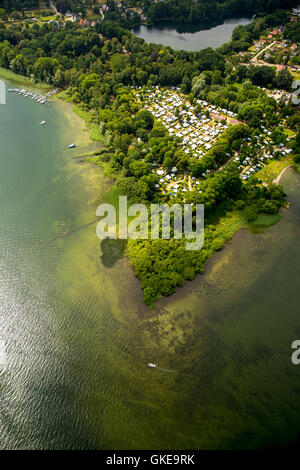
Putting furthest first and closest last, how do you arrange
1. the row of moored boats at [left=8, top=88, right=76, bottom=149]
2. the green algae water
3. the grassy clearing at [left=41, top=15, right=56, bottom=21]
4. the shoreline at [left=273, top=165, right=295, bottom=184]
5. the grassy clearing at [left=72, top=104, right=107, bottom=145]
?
1. the grassy clearing at [left=41, top=15, right=56, bottom=21]
2. the row of moored boats at [left=8, top=88, right=76, bottom=149]
3. the grassy clearing at [left=72, top=104, right=107, bottom=145]
4. the shoreline at [left=273, top=165, right=295, bottom=184]
5. the green algae water

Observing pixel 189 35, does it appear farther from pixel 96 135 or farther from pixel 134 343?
pixel 134 343

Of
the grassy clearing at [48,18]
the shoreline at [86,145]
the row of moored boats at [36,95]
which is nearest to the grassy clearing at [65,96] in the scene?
the shoreline at [86,145]

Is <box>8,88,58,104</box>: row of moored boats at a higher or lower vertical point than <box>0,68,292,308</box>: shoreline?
higher

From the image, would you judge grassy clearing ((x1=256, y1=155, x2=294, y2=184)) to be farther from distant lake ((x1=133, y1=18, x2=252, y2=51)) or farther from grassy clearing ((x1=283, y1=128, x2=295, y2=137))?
distant lake ((x1=133, y1=18, x2=252, y2=51))

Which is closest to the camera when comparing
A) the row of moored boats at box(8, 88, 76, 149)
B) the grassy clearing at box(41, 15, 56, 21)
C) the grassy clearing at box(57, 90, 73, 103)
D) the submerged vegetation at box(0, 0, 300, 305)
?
the submerged vegetation at box(0, 0, 300, 305)

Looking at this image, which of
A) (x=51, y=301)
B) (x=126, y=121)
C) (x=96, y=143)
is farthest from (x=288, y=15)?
(x=51, y=301)

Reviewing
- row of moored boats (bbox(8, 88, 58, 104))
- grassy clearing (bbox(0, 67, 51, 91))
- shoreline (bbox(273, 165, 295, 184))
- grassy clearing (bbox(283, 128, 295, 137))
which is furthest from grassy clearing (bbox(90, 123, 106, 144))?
grassy clearing (bbox(283, 128, 295, 137))

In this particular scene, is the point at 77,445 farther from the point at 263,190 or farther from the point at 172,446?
the point at 263,190
